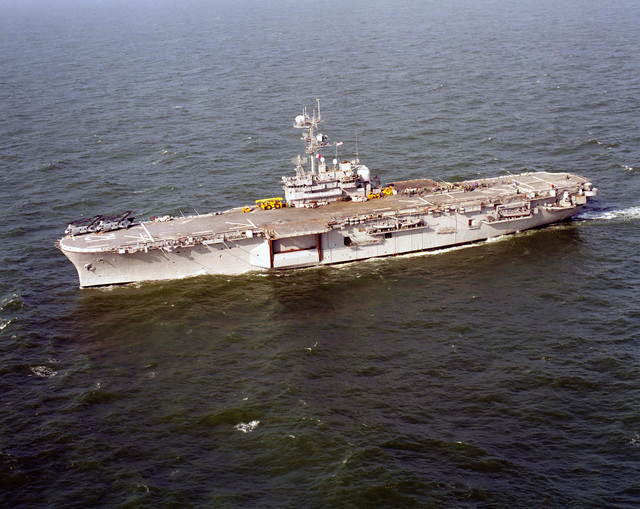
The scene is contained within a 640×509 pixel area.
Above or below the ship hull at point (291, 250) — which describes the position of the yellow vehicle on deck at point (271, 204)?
above

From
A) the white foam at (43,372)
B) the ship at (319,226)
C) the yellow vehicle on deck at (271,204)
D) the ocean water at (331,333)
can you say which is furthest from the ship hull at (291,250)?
the white foam at (43,372)

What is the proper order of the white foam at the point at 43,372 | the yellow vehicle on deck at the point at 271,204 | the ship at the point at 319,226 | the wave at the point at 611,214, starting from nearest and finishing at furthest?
the white foam at the point at 43,372, the ship at the point at 319,226, the yellow vehicle on deck at the point at 271,204, the wave at the point at 611,214

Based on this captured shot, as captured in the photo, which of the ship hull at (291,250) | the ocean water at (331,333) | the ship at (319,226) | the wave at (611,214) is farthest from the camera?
the wave at (611,214)

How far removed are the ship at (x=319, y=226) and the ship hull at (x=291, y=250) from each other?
0.09 m

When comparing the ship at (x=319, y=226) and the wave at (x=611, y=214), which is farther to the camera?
the wave at (x=611, y=214)

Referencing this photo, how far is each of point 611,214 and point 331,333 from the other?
3553cm

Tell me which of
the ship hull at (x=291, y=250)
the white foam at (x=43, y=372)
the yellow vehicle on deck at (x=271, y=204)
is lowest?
the white foam at (x=43, y=372)

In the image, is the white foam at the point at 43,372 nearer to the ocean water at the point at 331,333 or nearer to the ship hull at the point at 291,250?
the ocean water at the point at 331,333

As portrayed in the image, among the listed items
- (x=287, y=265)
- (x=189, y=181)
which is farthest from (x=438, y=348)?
(x=189, y=181)

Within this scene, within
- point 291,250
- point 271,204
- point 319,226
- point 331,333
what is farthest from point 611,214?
point 331,333

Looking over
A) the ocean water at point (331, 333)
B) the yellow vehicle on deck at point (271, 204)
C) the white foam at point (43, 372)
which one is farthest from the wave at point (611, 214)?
Result: the white foam at point (43, 372)

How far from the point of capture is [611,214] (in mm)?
71750

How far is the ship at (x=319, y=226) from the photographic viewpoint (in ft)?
205

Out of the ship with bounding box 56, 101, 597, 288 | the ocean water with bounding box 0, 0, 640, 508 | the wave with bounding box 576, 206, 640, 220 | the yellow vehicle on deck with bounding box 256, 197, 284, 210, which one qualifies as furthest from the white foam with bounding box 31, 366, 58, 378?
the wave with bounding box 576, 206, 640, 220
